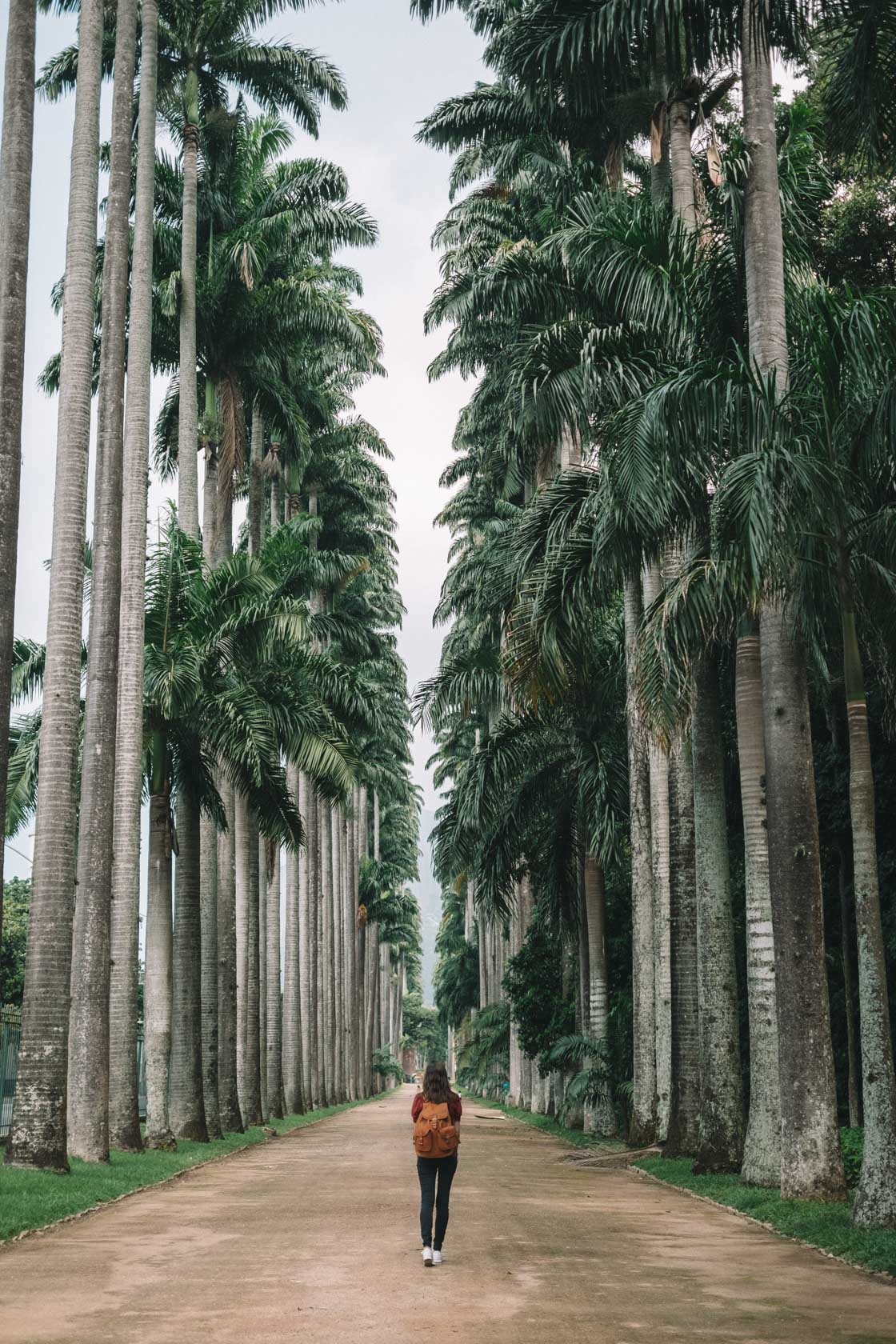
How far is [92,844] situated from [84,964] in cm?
159

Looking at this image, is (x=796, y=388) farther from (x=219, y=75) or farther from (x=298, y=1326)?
(x=219, y=75)

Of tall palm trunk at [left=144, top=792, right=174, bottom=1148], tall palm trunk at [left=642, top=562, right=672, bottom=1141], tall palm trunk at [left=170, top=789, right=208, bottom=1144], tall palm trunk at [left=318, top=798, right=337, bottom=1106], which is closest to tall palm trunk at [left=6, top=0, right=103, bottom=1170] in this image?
tall palm trunk at [left=144, top=792, right=174, bottom=1148]

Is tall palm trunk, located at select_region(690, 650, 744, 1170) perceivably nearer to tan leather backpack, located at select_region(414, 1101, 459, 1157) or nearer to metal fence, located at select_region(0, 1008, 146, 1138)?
tan leather backpack, located at select_region(414, 1101, 459, 1157)

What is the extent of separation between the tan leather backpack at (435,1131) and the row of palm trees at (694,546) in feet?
12.1

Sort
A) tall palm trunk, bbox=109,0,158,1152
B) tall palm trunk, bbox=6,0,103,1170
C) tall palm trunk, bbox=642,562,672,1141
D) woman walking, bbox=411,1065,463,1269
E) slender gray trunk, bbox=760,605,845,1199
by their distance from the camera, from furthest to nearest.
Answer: tall palm trunk, bbox=642,562,672,1141 < tall palm trunk, bbox=109,0,158,1152 < tall palm trunk, bbox=6,0,103,1170 < slender gray trunk, bbox=760,605,845,1199 < woman walking, bbox=411,1065,463,1269

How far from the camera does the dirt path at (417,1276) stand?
7.51 m

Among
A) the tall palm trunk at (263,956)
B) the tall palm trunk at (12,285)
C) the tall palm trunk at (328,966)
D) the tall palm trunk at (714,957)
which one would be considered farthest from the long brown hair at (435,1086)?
the tall palm trunk at (328,966)

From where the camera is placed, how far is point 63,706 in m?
16.7

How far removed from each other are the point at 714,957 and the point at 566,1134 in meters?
13.9

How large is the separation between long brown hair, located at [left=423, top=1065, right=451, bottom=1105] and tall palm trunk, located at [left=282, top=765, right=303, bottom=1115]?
28.8m

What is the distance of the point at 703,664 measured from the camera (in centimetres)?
1825

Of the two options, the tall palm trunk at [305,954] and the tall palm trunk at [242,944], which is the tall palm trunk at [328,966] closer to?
the tall palm trunk at [305,954]

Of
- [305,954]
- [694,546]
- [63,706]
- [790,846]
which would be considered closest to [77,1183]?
[63,706]

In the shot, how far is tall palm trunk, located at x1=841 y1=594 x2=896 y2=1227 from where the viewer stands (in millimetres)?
11164
